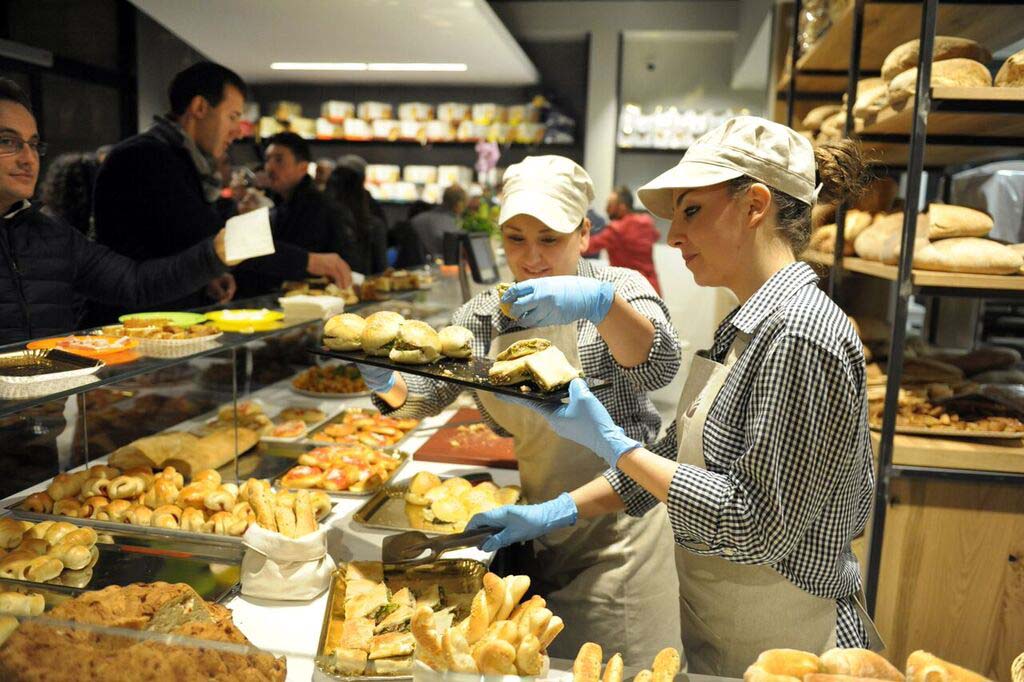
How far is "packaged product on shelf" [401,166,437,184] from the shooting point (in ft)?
24.7

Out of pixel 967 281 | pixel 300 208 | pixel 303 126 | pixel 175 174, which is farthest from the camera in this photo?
pixel 303 126

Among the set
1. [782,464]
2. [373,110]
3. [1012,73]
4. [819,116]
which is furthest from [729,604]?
[373,110]

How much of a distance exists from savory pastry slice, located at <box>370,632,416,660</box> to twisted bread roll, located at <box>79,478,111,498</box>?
1005 mm

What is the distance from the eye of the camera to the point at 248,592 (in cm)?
158

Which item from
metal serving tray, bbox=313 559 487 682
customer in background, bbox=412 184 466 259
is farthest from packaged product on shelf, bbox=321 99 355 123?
metal serving tray, bbox=313 559 487 682

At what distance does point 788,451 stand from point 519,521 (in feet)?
2.09

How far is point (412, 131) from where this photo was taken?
7.28m

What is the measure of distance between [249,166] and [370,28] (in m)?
1.43

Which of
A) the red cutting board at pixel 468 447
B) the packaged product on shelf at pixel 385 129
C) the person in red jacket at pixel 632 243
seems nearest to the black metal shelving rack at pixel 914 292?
the red cutting board at pixel 468 447

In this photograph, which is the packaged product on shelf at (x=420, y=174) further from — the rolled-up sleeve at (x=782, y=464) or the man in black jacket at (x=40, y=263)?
the rolled-up sleeve at (x=782, y=464)

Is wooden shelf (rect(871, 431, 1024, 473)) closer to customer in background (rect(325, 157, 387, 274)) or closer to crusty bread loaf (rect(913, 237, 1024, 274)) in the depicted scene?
crusty bread loaf (rect(913, 237, 1024, 274))

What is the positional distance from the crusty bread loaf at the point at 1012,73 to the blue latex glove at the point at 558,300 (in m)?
1.61

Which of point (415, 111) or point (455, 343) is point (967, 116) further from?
point (415, 111)

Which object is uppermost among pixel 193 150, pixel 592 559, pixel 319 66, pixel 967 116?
pixel 319 66
